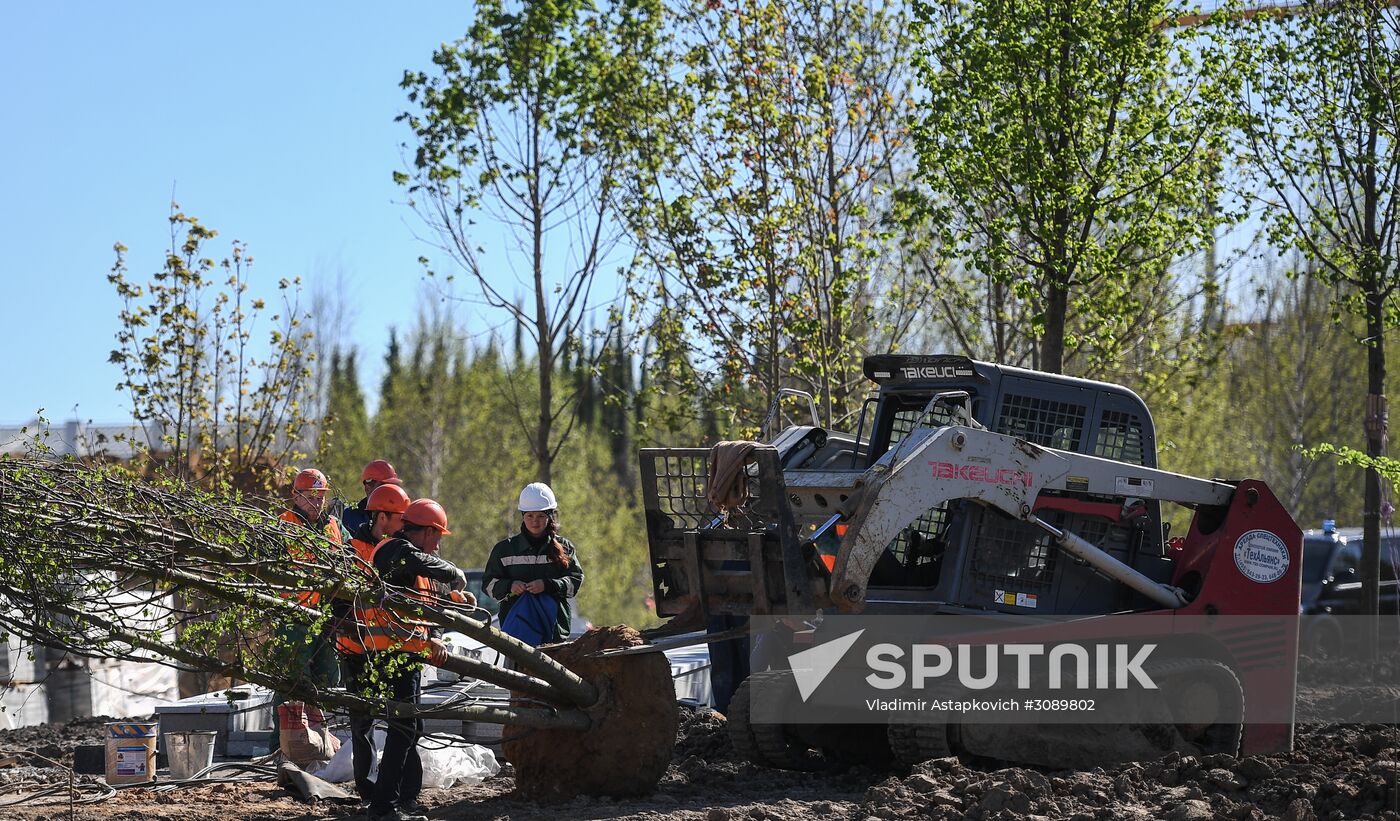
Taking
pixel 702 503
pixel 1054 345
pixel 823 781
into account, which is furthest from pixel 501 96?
pixel 823 781

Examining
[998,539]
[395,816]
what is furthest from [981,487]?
[395,816]

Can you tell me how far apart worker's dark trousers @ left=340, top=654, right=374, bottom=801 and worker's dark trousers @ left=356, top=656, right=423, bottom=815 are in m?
0.10

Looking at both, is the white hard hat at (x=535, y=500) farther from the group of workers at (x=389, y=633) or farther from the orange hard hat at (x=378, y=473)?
the orange hard hat at (x=378, y=473)

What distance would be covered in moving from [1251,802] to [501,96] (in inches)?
480

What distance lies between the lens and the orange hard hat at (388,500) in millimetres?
8511

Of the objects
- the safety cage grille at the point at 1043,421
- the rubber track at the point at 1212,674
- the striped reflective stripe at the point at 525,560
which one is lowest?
the rubber track at the point at 1212,674

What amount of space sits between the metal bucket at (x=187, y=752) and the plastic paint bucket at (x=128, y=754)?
4.5 inches

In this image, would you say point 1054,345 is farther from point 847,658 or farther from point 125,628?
point 125,628

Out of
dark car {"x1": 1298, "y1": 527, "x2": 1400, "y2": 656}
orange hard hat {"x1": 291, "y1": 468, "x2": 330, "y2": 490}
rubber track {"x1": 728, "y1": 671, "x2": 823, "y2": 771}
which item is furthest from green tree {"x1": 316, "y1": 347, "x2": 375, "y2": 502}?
rubber track {"x1": 728, "y1": 671, "x2": 823, "y2": 771}

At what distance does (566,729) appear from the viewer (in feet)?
27.7

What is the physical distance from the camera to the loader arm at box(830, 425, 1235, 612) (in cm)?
816

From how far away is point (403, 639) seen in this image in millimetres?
7422

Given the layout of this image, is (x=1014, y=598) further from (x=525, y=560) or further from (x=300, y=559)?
(x=300, y=559)

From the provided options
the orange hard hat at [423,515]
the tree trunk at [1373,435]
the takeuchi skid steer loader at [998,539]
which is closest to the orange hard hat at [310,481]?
the orange hard hat at [423,515]
